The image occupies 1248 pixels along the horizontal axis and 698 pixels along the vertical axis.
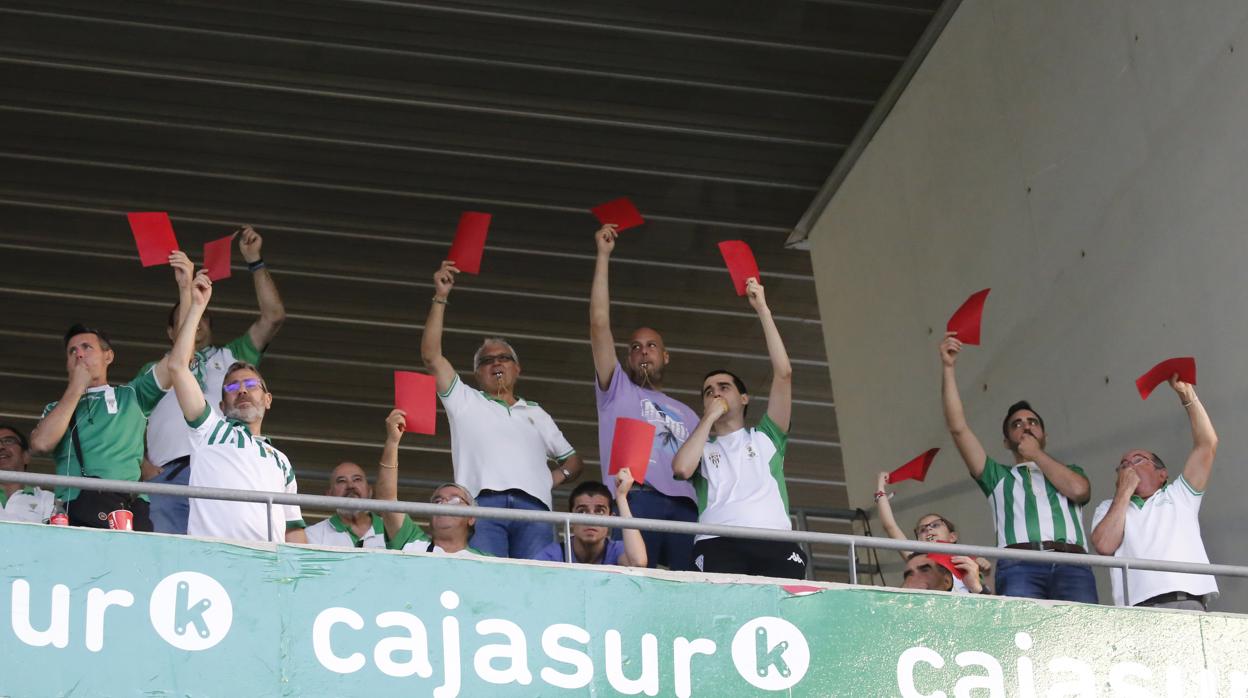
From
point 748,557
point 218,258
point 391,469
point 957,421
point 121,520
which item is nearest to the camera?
point 121,520

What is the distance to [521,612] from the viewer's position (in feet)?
19.6

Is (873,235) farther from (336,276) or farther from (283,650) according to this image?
(283,650)

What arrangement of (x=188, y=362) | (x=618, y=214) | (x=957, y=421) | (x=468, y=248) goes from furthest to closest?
(x=618, y=214) < (x=468, y=248) < (x=957, y=421) < (x=188, y=362)

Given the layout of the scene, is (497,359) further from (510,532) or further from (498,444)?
(510,532)

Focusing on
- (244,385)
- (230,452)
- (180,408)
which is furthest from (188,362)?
(180,408)

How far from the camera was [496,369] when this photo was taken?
777 cm

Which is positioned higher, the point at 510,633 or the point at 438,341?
the point at 438,341

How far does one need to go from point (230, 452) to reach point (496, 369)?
1.67 meters

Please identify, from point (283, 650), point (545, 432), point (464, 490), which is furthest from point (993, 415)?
point (283, 650)

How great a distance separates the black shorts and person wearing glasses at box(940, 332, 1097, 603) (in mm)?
863

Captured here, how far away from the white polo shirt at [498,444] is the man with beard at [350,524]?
0.41 meters

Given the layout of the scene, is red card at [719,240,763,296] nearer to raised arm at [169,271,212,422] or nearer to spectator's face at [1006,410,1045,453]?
spectator's face at [1006,410,1045,453]

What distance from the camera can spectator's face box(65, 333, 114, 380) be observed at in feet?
22.1

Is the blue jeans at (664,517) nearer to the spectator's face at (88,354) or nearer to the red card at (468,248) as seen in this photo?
the red card at (468,248)
